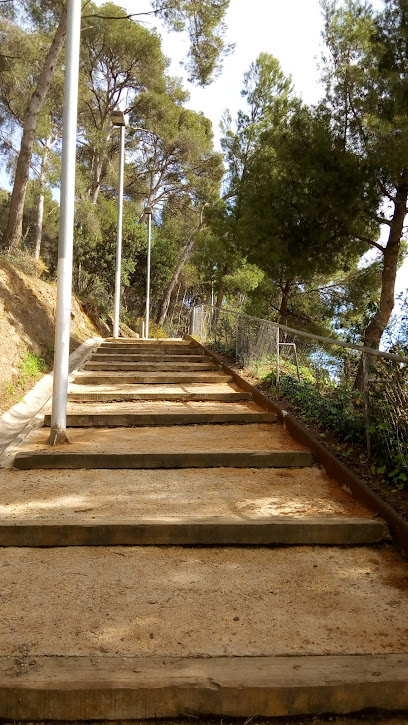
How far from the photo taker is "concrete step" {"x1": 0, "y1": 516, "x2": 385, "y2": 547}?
292cm

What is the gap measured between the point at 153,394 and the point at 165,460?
6.99ft

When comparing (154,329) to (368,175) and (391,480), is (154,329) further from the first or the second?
(391,480)

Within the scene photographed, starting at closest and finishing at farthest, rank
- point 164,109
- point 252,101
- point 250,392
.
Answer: point 250,392 < point 252,101 < point 164,109

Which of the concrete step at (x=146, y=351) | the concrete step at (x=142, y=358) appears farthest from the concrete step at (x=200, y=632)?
the concrete step at (x=146, y=351)

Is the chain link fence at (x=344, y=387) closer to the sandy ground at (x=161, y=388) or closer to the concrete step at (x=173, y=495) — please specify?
the concrete step at (x=173, y=495)

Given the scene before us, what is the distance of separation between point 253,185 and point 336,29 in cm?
363

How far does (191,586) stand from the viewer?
2521mm

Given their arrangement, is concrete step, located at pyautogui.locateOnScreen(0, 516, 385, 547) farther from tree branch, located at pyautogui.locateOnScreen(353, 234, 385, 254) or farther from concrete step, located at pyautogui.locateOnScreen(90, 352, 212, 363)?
tree branch, located at pyautogui.locateOnScreen(353, 234, 385, 254)

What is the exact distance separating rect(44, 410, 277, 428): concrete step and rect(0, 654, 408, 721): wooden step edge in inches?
131

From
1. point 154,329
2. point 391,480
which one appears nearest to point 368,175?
point 391,480

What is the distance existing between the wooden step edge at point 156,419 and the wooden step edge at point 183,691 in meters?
3.33

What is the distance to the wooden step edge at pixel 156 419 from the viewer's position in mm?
5215

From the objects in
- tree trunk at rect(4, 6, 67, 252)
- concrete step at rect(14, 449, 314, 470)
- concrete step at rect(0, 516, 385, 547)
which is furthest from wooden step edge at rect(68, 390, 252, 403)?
tree trunk at rect(4, 6, 67, 252)

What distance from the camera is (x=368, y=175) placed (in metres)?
8.52
